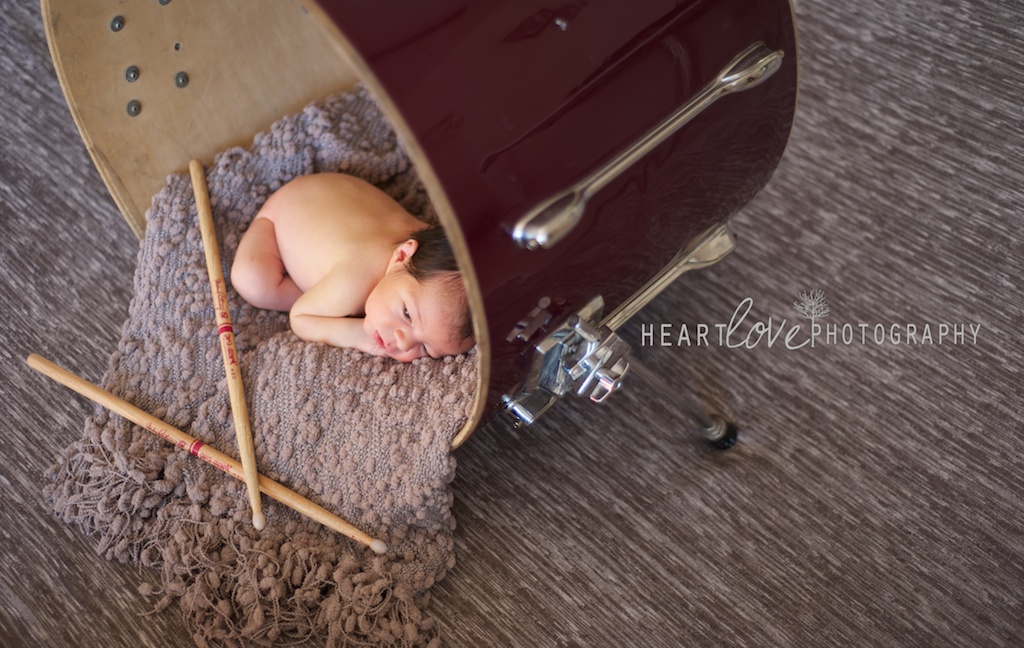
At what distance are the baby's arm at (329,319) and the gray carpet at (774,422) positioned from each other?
20 cm

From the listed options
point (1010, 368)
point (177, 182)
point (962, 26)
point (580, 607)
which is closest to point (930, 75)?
point (962, 26)

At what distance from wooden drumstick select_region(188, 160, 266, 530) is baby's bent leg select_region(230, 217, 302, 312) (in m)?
0.03

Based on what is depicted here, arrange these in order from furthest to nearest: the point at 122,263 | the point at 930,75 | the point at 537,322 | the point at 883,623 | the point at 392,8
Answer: the point at 930,75
the point at 122,263
the point at 883,623
the point at 537,322
the point at 392,8

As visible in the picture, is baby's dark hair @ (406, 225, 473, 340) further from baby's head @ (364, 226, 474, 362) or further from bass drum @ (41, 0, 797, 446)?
bass drum @ (41, 0, 797, 446)

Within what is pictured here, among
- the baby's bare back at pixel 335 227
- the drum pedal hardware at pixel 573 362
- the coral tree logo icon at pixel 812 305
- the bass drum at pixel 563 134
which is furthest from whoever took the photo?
the coral tree logo icon at pixel 812 305

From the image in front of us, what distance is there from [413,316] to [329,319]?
0.14 metres

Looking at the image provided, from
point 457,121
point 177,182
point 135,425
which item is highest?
point 457,121

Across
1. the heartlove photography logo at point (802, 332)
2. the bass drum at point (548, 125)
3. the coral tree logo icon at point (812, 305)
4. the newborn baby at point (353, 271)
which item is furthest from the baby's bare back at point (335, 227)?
the coral tree logo icon at point (812, 305)

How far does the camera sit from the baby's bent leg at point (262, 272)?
1.08 m

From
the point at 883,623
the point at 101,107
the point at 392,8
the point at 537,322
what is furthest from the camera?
the point at 101,107

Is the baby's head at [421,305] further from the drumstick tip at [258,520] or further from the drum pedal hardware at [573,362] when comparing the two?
the drumstick tip at [258,520]

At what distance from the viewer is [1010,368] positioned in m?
1.08

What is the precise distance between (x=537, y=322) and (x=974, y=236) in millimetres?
749

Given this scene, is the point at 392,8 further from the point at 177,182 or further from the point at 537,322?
the point at 177,182
